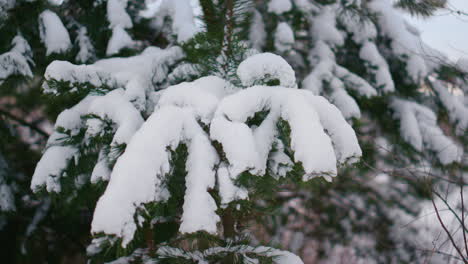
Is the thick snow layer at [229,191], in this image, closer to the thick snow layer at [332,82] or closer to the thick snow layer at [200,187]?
the thick snow layer at [200,187]

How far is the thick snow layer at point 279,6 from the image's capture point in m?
2.29

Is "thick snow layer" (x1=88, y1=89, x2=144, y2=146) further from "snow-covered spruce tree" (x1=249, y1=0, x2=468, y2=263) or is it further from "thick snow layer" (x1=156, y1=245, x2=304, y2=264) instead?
"snow-covered spruce tree" (x1=249, y1=0, x2=468, y2=263)

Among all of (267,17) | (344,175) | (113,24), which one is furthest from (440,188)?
(113,24)

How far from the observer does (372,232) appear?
11.4 feet

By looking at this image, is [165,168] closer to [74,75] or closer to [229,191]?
[229,191]

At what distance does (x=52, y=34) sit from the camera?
77.2 inches

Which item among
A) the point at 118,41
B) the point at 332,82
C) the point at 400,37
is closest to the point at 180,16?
the point at 118,41

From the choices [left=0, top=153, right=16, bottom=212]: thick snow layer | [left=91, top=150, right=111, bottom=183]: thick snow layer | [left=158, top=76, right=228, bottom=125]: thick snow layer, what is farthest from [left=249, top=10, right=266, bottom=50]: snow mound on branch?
[left=0, top=153, right=16, bottom=212]: thick snow layer

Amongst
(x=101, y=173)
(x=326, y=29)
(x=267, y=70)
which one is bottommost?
(x=326, y=29)

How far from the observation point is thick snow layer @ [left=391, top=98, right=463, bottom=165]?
98.7 inches

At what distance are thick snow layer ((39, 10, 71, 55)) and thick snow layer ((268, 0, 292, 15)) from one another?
5.16ft

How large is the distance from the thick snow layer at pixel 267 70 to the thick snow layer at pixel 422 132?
2.08 m

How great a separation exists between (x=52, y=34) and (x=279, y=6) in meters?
1.71

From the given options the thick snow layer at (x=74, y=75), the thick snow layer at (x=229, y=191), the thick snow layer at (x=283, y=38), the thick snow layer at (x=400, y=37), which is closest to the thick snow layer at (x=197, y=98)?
the thick snow layer at (x=229, y=191)
